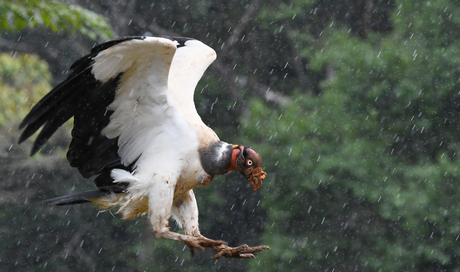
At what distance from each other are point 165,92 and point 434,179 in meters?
6.33

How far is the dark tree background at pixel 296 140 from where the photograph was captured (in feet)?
31.5

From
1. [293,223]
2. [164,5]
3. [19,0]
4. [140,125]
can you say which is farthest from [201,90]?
[140,125]

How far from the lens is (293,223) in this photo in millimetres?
10875

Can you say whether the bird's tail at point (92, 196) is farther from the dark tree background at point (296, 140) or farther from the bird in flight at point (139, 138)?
the dark tree background at point (296, 140)

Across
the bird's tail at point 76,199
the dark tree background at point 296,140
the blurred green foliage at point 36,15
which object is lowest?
the dark tree background at point 296,140

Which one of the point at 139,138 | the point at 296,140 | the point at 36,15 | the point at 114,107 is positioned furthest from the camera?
the point at 296,140

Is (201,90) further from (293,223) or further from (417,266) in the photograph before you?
(417,266)

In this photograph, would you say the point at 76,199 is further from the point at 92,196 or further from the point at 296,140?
the point at 296,140

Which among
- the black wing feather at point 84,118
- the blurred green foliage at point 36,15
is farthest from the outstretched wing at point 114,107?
the blurred green foliage at point 36,15

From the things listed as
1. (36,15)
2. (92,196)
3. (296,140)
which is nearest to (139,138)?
(92,196)

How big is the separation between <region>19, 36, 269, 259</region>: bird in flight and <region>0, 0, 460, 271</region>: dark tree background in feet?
11.3

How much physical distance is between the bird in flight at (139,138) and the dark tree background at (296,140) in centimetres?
345

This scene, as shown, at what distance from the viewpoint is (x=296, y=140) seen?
32.8ft

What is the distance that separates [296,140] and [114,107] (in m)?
6.32
